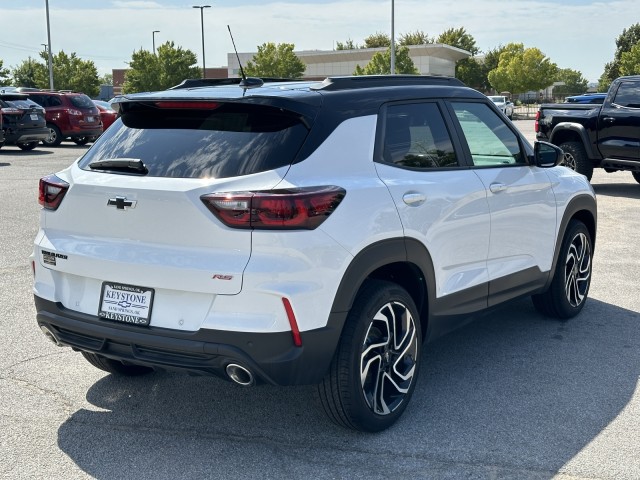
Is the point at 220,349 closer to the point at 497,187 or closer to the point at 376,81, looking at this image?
the point at 376,81

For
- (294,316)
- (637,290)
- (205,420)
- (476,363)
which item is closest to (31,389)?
(205,420)

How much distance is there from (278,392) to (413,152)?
1559 mm

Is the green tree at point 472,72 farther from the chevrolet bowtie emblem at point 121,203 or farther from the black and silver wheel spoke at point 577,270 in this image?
the chevrolet bowtie emblem at point 121,203

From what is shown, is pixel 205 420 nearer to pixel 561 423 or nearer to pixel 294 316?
pixel 294 316

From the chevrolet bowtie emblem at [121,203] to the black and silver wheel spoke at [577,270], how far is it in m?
3.49

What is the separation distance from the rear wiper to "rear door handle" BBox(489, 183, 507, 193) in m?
2.14

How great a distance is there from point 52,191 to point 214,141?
3.10ft

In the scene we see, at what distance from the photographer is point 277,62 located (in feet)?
225

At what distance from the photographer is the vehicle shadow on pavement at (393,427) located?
12.5 ft

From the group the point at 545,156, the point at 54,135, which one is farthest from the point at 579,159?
the point at 54,135

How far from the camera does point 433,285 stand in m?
4.45

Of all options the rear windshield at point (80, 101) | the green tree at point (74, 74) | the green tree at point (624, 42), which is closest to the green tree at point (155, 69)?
the green tree at point (74, 74)

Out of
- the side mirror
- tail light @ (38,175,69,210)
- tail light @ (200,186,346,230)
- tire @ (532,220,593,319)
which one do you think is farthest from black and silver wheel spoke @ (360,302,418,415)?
tire @ (532,220,593,319)

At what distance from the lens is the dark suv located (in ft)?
81.9
